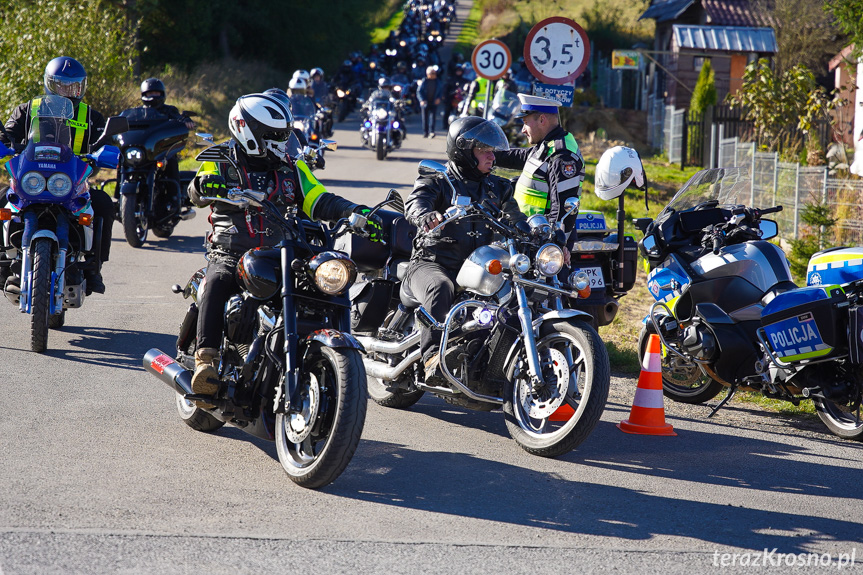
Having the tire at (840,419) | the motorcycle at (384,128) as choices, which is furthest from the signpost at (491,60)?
the tire at (840,419)

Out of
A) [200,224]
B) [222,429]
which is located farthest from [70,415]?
[200,224]

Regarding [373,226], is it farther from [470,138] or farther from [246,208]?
[470,138]

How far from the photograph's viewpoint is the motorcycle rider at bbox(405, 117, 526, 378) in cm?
588

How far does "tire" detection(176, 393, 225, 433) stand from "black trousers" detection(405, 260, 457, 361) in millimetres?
1229

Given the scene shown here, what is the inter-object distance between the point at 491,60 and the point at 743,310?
9.50 meters

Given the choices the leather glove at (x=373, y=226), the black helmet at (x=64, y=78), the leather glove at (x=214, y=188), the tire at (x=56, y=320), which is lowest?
the tire at (x=56, y=320)

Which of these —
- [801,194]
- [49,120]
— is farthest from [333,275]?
[801,194]

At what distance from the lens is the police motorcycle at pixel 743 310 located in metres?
5.77

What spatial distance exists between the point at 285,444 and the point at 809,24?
3646 centimetres

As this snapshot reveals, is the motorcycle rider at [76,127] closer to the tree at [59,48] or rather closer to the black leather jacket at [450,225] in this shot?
the black leather jacket at [450,225]

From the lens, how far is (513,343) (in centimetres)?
545

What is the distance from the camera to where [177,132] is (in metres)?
11.8

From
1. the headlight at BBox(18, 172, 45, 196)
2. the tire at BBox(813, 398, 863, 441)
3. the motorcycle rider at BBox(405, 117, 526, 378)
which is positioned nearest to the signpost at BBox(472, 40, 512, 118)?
the headlight at BBox(18, 172, 45, 196)

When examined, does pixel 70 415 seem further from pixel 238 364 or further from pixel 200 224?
pixel 200 224
